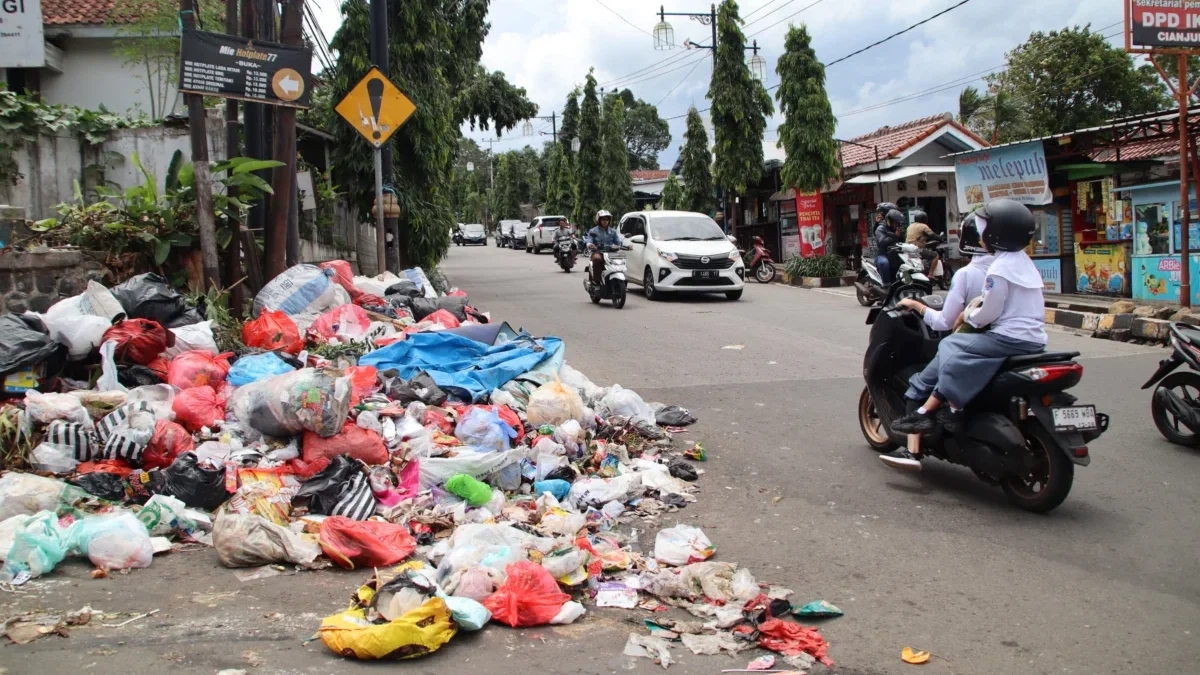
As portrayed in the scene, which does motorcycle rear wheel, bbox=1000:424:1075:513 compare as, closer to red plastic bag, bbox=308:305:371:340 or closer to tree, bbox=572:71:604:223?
red plastic bag, bbox=308:305:371:340

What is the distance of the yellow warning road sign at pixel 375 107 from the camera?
1142cm

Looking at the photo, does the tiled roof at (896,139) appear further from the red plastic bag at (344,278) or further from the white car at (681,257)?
the red plastic bag at (344,278)

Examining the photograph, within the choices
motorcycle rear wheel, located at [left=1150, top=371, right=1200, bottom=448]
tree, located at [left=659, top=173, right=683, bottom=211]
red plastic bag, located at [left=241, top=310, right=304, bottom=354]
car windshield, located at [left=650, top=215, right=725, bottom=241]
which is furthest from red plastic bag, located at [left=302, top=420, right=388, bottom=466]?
tree, located at [left=659, top=173, right=683, bottom=211]

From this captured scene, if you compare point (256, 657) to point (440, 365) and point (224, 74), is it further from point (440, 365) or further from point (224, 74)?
point (224, 74)

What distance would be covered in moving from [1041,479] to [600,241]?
12.7 metres

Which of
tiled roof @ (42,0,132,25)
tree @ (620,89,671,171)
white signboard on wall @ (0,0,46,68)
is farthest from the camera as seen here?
tree @ (620,89,671,171)

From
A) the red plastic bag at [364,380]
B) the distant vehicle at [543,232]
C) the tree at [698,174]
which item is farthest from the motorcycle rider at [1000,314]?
the distant vehicle at [543,232]

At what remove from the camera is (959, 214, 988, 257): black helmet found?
5828 mm

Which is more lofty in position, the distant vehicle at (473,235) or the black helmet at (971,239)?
the distant vehicle at (473,235)

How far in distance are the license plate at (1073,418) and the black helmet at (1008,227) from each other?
0.96m

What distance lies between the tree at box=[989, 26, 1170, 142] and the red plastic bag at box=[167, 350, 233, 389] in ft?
100

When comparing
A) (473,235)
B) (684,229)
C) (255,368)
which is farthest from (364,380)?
(473,235)

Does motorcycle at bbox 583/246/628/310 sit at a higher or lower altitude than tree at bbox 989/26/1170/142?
lower

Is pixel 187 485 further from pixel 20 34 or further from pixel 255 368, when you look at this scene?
pixel 20 34
